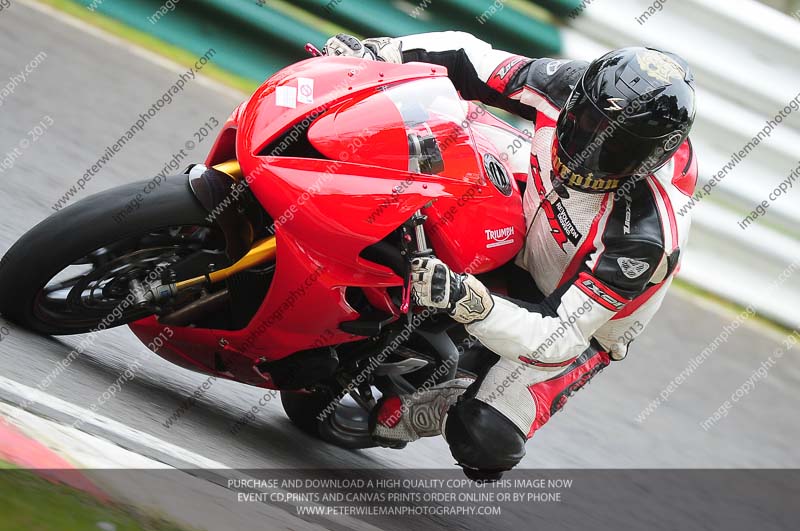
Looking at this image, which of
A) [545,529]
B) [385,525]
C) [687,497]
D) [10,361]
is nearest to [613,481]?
[687,497]

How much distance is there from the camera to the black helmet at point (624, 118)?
129 inches

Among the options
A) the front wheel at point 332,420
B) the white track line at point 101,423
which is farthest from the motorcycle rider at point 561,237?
the white track line at point 101,423

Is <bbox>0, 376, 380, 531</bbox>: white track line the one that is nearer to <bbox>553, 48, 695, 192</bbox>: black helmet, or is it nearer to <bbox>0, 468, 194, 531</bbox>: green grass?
<bbox>0, 468, 194, 531</bbox>: green grass

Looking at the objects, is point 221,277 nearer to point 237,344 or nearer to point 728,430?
point 237,344

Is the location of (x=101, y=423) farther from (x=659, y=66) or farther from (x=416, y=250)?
(x=659, y=66)

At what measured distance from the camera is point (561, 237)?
3.64 m

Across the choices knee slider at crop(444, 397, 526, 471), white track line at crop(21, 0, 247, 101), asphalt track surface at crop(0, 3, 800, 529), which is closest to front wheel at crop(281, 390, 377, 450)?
asphalt track surface at crop(0, 3, 800, 529)

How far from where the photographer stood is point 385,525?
3770 millimetres

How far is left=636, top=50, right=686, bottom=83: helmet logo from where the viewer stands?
3.32 meters

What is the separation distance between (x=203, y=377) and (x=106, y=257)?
982 millimetres

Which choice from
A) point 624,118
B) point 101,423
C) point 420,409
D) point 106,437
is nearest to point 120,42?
point 420,409

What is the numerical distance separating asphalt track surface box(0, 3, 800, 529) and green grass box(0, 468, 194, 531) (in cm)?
77

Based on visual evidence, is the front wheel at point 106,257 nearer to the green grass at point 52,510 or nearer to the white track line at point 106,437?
the white track line at point 106,437

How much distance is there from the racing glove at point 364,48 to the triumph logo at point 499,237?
0.81m
